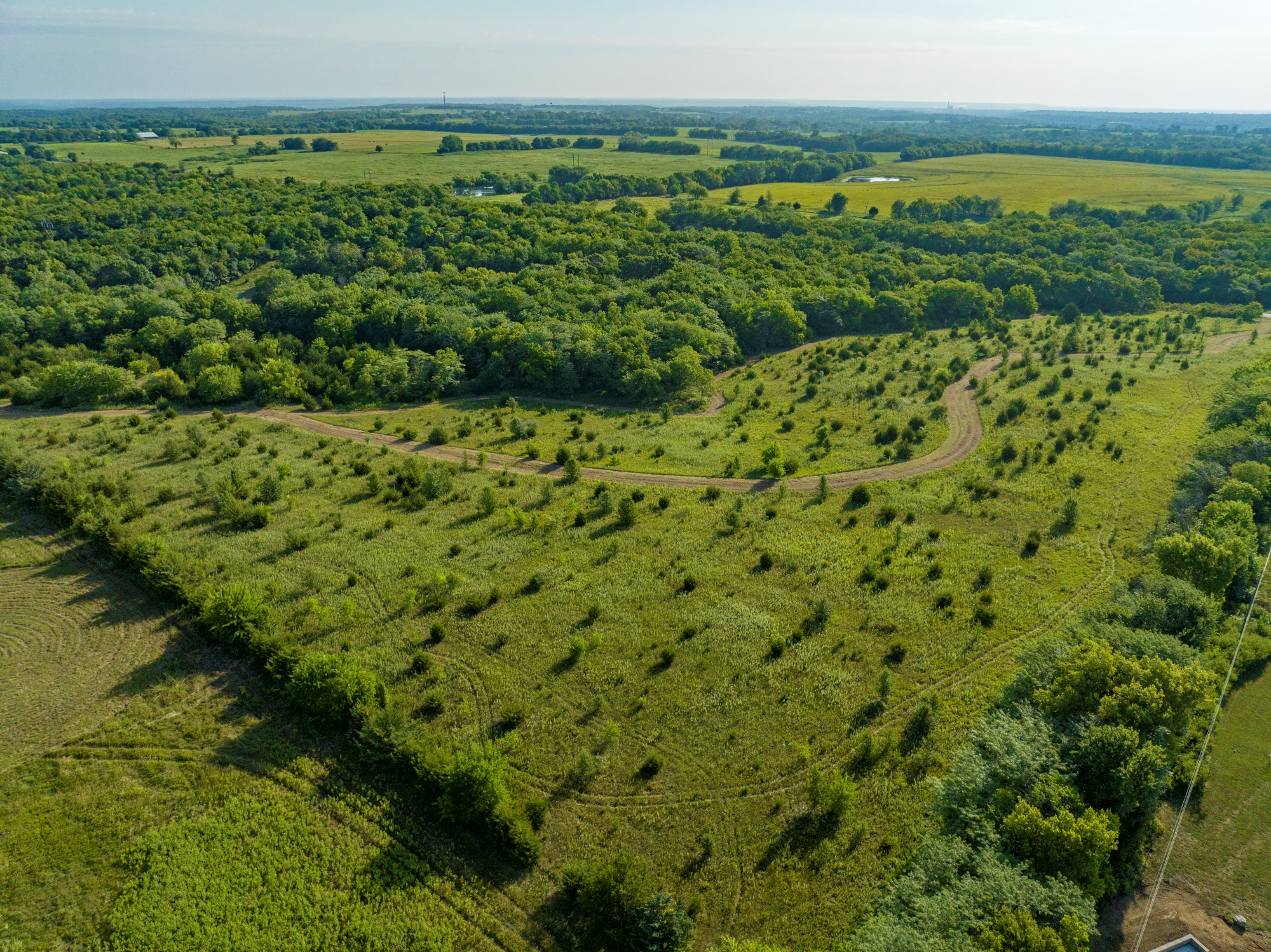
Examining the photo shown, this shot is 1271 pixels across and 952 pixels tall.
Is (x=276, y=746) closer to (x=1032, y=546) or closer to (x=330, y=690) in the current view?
(x=330, y=690)

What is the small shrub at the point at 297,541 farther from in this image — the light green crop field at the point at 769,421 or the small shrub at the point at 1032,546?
the small shrub at the point at 1032,546

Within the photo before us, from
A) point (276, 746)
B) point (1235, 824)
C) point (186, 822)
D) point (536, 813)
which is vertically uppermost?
point (276, 746)

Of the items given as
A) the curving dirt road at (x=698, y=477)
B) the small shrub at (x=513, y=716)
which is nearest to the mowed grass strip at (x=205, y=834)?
the small shrub at (x=513, y=716)

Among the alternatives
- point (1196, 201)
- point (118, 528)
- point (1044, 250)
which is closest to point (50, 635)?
point (118, 528)

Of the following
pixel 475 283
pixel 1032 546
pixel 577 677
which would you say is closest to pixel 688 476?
pixel 577 677

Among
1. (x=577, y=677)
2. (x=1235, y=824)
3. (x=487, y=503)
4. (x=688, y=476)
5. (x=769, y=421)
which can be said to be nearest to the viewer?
(x=1235, y=824)

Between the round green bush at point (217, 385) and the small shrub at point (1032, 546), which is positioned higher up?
the round green bush at point (217, 385)
